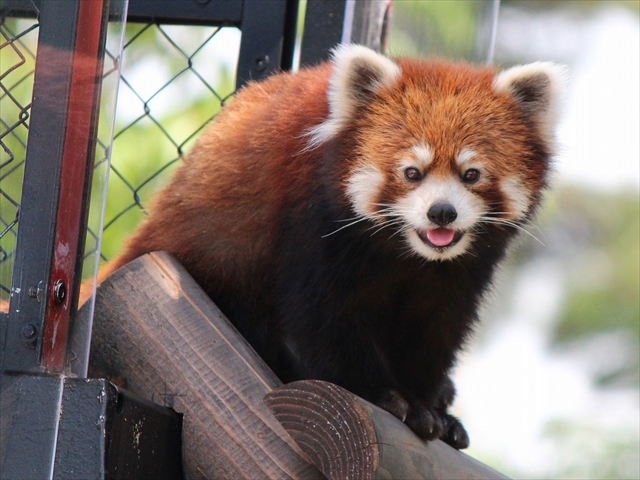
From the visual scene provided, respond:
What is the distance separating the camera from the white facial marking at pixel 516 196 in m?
2.61

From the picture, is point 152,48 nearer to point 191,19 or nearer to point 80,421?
point 191,19

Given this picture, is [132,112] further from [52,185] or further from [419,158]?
[52,185]

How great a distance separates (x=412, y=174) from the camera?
256 centimetres

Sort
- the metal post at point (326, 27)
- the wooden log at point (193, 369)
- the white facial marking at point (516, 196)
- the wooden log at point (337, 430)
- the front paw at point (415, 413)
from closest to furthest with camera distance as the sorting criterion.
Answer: the wooden log at point (337, 430), the wooden log at point (193, 369), the front paw at point (415, 413), the white facial marking at point (516, 196), the metal post at point (326, 27)

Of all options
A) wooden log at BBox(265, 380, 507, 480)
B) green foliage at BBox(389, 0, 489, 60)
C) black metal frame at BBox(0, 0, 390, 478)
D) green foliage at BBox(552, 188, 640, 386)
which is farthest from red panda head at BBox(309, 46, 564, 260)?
green foliage at BBox(552, 188, 640, 386)

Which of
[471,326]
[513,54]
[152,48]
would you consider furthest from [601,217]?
[471,326]

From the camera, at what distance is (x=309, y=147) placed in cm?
271

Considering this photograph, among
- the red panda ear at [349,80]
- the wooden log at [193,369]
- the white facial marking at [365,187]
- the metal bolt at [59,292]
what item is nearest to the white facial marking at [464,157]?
the white facial marking at [365,187]

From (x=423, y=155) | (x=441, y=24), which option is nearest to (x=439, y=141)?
(x=423, y=155)

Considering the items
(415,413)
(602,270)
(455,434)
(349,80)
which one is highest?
(349,80)

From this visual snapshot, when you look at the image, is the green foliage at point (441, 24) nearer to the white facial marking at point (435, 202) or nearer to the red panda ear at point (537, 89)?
the red panda ear at point (537, 89)

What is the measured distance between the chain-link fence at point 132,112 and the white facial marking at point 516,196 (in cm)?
121

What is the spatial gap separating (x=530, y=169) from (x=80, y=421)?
5.39 ft

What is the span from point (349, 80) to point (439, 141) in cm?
37
